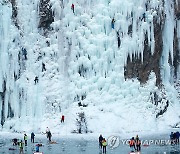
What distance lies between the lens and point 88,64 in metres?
43.9

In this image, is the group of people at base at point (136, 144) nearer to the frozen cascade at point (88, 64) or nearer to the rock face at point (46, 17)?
the frozen cascade at point (88, 64)

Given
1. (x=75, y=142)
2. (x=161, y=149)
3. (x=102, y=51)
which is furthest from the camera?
(x=102, y=51)

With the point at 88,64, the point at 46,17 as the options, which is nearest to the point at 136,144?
the point at 88,64

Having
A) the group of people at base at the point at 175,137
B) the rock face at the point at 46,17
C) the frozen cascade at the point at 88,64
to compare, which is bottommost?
the group of people at base at the point at 175,137

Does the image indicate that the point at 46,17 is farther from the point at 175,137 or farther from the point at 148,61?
the point at 175,137

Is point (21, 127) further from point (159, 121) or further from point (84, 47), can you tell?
point (159, 121)

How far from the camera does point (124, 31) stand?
148ft

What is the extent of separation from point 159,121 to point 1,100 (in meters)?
13.9

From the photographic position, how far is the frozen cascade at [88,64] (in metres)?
43.2

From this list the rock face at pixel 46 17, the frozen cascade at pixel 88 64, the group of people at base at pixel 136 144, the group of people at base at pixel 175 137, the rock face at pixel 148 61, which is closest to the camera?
the group of people at base at pixel 136 144

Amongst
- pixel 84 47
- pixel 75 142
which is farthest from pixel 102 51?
pixel 75 142
